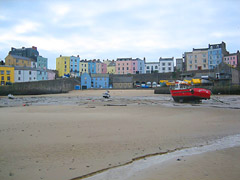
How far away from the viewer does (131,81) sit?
57.4 metres

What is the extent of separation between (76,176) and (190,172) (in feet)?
6.24

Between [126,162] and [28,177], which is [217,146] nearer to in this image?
[126,162]

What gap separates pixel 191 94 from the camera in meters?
17.5

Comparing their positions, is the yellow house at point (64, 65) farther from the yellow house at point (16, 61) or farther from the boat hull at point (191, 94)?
the boat hull at point (191, 94)

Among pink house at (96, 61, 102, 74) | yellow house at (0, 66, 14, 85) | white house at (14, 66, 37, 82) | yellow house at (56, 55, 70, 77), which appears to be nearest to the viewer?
yellow house at (0, 66, 14, 85)

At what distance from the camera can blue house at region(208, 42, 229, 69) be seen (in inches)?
2534

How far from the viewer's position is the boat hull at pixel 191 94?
56.6 feet

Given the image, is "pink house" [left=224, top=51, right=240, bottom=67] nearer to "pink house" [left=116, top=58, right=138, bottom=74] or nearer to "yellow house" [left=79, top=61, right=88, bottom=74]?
"pink house" [left=116, top=58, right=138, bottom=74]

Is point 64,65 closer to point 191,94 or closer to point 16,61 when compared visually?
point 16,61

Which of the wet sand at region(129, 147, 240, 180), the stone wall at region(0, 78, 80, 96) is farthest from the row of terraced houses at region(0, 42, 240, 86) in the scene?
the wet sand at region(129, 147, 240, 180)

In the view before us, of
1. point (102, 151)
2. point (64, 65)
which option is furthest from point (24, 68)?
point (102, 151)

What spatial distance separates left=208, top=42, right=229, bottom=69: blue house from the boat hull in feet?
169

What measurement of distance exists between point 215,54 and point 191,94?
54948 mm

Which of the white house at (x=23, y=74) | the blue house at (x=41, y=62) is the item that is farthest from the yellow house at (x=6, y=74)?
the blue house at (x=41, y=62)
